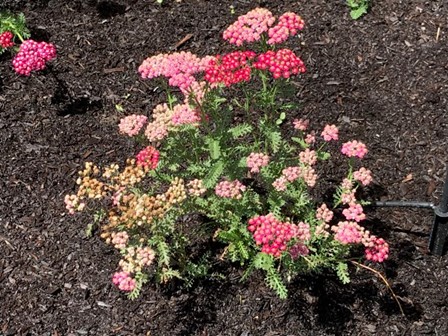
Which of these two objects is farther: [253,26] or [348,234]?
[253,26]

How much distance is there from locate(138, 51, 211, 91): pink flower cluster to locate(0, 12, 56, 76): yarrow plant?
4.95ft

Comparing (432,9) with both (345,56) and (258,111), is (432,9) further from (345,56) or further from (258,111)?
(258,111)

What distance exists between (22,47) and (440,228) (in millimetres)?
2964

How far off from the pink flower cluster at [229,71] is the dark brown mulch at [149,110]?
48.8 inches

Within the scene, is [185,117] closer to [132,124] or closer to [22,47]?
[132,124]

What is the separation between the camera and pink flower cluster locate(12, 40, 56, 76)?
4504mm

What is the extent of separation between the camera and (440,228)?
12.0 ft

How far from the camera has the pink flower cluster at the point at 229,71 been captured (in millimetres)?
3108

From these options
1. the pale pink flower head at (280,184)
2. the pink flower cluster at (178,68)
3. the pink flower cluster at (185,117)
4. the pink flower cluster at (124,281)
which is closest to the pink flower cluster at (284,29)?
the pink flower cluster at (178,68)

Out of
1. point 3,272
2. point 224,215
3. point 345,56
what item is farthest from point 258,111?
point 3,272

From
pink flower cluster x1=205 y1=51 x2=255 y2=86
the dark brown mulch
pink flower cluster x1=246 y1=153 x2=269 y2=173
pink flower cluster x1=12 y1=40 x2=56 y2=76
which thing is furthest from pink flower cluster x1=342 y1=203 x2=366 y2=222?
pink flower cluster x1=12 y1=40 x2=56 y2=76

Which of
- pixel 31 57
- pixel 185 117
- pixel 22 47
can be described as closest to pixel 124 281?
pixel 185 117

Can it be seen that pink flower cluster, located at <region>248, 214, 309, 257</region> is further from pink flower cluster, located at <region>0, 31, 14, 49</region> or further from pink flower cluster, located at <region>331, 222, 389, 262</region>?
pink flower cluster, located at <region>0, 31, 14, 49</region>

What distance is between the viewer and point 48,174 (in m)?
4.39
